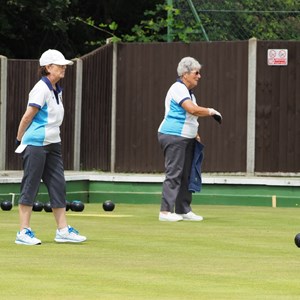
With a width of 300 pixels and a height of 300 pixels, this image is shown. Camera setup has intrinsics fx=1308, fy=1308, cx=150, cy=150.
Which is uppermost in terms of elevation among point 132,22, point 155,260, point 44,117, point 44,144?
point 132,22

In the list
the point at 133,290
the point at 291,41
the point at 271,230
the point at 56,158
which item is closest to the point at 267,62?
the point at 291,41

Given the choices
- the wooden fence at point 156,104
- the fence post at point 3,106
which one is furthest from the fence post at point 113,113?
the fence post at point 3,106

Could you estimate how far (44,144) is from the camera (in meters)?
11.2

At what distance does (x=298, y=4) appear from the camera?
784 inches

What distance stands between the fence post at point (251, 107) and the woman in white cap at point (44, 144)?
8089 mm

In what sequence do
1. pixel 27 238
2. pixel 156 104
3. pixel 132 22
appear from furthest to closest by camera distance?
pixel 132 22, pixel 156 104, pixel 27 238

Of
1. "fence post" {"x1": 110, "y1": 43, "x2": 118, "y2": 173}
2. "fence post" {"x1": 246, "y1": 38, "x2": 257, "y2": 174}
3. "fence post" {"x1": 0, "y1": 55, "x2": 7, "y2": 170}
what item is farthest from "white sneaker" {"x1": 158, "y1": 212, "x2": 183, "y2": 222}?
"fence post" {"x1": 0, "y1": 55, "x2": 7, "y2": 170}

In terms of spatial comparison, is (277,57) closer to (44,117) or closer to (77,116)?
(77,116)

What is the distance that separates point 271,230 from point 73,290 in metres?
5.34

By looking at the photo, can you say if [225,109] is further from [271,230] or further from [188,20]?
[271,230]

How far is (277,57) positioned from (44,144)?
841 cm

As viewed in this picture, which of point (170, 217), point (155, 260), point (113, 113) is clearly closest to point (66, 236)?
point (155, 260)

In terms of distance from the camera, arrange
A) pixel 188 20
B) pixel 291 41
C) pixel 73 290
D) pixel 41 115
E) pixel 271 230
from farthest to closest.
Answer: pixel 188 20
pixel 291 41
pixel 271 230
pixel 41 115
pixel 73 290

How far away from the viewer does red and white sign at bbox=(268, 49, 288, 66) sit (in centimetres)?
1898
